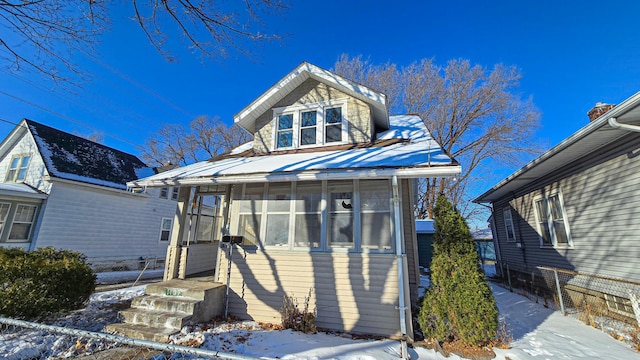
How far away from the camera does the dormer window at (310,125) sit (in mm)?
7895

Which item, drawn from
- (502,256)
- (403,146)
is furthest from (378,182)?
(502,256)

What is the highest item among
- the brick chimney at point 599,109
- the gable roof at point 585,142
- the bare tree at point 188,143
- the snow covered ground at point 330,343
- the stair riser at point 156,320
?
the bare tree at point 188,143

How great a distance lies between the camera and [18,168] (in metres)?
12.6

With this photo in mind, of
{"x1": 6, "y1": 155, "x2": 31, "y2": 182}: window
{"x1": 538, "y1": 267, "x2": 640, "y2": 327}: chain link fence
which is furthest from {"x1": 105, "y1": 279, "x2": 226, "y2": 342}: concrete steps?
{"x1": 6, "y1": 155, "x2": 31, "y2": 182}: window

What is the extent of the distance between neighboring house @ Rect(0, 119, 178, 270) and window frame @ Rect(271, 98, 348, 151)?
11019mm

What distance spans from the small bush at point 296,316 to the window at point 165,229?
46.2ft

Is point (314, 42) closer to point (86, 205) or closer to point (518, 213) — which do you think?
point (518, 213)

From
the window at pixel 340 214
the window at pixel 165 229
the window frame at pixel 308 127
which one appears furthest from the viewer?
the window at pixel 165 229

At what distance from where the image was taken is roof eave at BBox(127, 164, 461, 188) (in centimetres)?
463

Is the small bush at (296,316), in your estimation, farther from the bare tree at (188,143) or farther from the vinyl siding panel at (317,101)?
the bare tree at (188,143)

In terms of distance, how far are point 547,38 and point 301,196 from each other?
658 inches

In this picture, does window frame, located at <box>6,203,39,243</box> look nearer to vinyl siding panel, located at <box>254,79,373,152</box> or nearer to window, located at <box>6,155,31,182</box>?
window, located at <box>6,155,31,182</box>

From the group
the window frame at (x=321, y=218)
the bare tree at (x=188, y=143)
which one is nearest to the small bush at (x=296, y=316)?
the window frame at (x=321, y=218)

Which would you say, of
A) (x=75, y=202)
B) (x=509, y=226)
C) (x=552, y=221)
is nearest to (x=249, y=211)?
(x=552, y=221)
